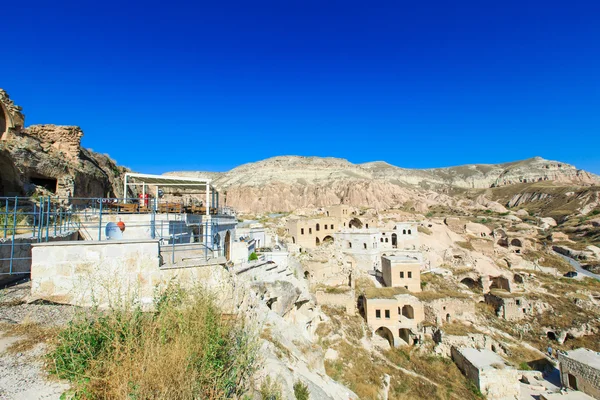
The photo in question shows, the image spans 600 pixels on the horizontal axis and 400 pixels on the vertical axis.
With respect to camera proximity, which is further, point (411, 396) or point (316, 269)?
point (316, 269)

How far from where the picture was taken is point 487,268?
104 feet

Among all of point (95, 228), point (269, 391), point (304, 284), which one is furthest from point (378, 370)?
point (95, 228)

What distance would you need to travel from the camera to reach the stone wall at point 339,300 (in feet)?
66.2

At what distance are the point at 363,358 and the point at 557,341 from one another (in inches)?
756

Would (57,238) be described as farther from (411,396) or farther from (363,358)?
(411,396)

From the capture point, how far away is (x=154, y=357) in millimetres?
3135

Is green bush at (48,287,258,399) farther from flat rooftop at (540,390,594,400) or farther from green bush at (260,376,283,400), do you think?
flat rooftop at (540,390,594,400)

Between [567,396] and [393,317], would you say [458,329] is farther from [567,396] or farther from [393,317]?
[567,396]

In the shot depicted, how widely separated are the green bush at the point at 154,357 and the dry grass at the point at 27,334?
50cm

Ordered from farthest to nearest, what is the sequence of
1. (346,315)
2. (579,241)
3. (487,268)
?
(579,241), (487,268), (346,315)

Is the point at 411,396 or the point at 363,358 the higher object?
the point at 363,358

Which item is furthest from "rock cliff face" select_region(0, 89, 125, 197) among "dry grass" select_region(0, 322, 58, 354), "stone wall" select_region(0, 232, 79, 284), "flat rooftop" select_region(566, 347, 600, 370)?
"flat rooftop" select_region(566, 347, 600, 370)

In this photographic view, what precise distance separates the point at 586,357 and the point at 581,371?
49.7 inches

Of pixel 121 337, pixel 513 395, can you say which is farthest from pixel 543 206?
pixel 121 337
